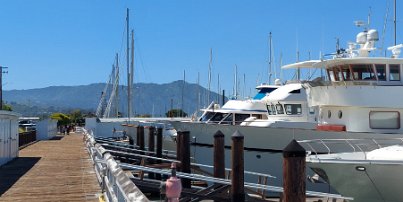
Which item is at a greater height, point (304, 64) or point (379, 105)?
point (304, 64)

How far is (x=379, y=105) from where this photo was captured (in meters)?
21.4

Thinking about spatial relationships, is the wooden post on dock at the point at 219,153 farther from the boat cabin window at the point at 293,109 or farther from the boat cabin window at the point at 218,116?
the boat cabin window at the point at 218,116

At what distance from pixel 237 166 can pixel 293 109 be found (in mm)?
15108

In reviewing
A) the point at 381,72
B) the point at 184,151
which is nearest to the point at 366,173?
the point at 184,151

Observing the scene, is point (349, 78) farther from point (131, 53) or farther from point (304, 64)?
point (131, 53)

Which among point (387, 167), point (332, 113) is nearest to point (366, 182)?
point (387, 167)

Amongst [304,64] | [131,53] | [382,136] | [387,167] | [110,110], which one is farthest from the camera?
[110,110]

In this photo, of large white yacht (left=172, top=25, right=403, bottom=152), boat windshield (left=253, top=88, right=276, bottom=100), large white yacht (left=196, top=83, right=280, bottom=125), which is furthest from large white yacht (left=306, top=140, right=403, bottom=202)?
boat windshield (left=253, top=88, right=276, bottom=100)

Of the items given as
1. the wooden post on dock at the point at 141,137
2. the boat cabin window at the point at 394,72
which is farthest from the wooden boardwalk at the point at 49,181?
the boat cabin window at the point at 394,72

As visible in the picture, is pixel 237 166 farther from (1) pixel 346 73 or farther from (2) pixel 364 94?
(1) pixel 346 73

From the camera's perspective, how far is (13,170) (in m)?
20.0

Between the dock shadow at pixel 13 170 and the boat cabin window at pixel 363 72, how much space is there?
511 inches

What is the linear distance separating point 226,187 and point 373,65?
8970 millimetres

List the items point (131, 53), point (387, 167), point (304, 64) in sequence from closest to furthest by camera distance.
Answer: point (387, 167)
point (304, 64)
point (131, 53)
